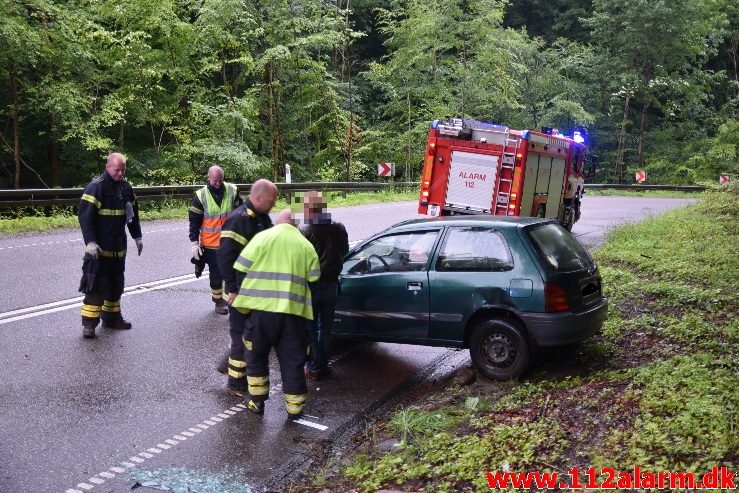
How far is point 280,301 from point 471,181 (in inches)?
379

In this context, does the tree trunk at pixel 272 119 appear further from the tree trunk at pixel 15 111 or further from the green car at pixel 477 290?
A: the green car at pixel 477 290

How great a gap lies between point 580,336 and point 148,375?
400 centimetres

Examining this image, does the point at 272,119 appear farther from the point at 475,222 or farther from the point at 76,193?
the point at 475,222

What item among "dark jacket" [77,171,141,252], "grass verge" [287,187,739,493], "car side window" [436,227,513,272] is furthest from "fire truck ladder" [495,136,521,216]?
"dark jacket" [77,171,141,252]

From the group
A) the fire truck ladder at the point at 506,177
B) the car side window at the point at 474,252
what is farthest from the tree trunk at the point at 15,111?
the car side window at the point at 474,252

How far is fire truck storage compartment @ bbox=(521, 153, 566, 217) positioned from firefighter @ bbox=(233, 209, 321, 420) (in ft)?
30.7

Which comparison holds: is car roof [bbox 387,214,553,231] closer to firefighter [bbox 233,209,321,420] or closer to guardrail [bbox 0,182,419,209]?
firefighter [bbox 233,209,321,420]

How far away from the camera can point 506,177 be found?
1398cm

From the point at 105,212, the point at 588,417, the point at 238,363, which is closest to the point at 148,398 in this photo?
the point at 238,363

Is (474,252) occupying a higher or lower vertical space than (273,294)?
higher

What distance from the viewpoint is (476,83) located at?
34.2 metres

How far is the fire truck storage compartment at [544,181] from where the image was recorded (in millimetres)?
14266

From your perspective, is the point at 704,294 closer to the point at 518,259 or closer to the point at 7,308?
the point at 518,259

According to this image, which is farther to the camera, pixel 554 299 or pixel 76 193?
pixel 76 193
